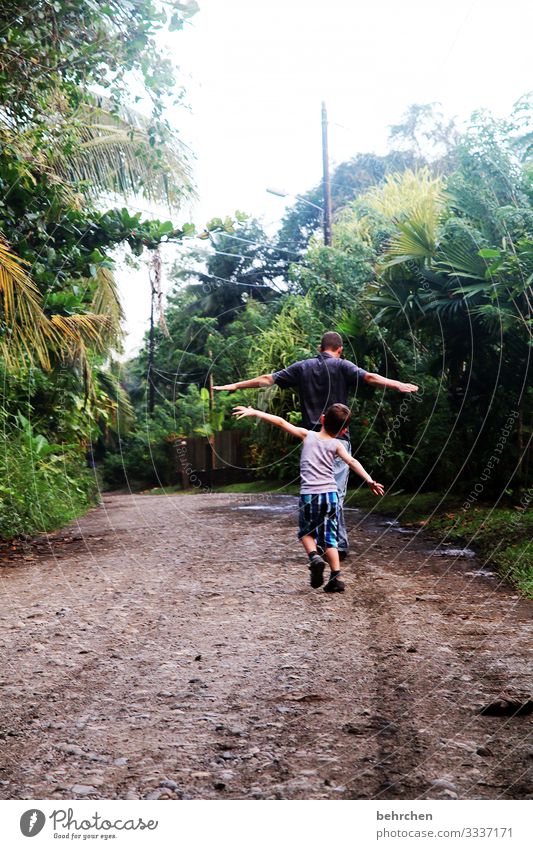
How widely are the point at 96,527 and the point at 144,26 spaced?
10.2 feet

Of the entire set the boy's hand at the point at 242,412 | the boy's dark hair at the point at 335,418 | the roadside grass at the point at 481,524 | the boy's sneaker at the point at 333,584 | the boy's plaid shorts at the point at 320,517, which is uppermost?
the boy's hand at the point at 242,412

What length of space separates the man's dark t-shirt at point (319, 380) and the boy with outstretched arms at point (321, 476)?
0.06 metres

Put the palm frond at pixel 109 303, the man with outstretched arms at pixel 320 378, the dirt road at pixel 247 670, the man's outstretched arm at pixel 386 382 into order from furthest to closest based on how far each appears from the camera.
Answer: the palm frond at pixel 109 303 < the man with outstretched arms at pixel 320 378 < the man's outstretched arm at pixel 386 382 < the dirt road at pixel 247 670

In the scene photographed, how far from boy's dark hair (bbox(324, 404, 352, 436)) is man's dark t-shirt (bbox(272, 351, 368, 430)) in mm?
71

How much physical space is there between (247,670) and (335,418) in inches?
48.8

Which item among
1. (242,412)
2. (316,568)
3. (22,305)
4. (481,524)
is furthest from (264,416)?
(481,524)

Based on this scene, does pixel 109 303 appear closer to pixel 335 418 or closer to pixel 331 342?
pixel 331 342

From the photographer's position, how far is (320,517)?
11.4 feet

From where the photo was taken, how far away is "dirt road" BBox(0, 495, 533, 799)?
2336 millimetres

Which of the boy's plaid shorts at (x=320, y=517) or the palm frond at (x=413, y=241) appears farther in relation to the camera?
the palm frond at (x=413, y=241)

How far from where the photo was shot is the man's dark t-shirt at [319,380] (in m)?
3.04

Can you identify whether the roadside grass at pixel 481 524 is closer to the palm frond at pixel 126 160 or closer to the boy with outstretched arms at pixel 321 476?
the boy with outstretched arms at pixel 321 476

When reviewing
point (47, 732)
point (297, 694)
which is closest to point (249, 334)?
point (297, 694)

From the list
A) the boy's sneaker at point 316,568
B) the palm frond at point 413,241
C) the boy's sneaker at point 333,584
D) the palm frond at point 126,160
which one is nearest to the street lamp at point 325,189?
the palm frond at point 126,160
